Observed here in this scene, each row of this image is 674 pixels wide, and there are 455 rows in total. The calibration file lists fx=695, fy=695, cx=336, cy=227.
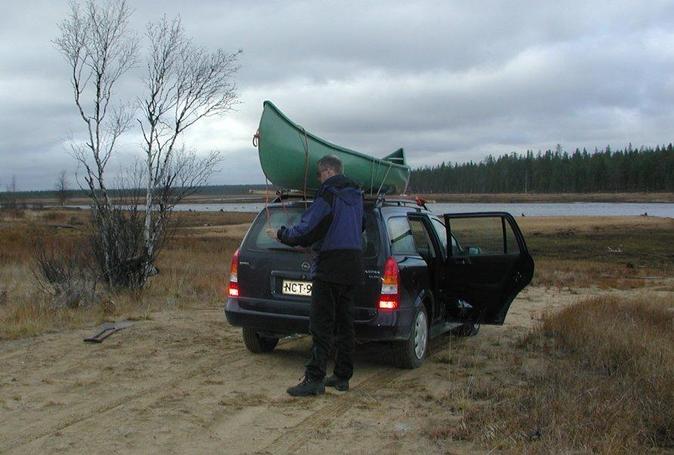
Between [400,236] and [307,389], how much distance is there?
196cm

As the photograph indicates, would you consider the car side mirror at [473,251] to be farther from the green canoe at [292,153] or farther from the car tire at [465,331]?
the green canoe at [292,153]

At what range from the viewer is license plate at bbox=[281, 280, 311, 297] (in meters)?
6.43

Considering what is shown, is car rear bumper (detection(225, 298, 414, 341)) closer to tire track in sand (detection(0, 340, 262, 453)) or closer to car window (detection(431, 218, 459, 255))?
tire track in sand (detection(0, 340, 262, 453))

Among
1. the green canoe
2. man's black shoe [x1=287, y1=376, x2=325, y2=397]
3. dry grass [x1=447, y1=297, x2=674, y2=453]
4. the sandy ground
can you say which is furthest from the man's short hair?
dry grass [x1=447, y1=297, x2=674, y2=453]

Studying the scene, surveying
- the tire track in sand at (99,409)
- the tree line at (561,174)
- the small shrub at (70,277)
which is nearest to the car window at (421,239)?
the tire track in sand at (99,409)

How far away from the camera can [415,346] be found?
679 cm

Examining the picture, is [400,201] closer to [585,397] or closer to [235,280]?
[235,280]

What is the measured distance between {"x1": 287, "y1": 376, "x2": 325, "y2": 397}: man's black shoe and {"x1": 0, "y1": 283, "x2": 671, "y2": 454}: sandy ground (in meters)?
0.06

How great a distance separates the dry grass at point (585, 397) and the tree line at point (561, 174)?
116 m

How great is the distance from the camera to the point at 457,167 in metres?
164

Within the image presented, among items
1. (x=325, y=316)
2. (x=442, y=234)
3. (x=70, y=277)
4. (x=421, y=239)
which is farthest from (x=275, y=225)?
(x=70, y=277)

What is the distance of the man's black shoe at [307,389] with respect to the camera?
5680mm

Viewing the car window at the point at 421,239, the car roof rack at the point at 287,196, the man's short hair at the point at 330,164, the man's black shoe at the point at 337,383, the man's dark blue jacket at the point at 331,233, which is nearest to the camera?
the man's dark blue jacket at the point at 331,233

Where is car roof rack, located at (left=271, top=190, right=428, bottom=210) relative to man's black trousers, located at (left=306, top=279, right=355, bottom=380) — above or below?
above
